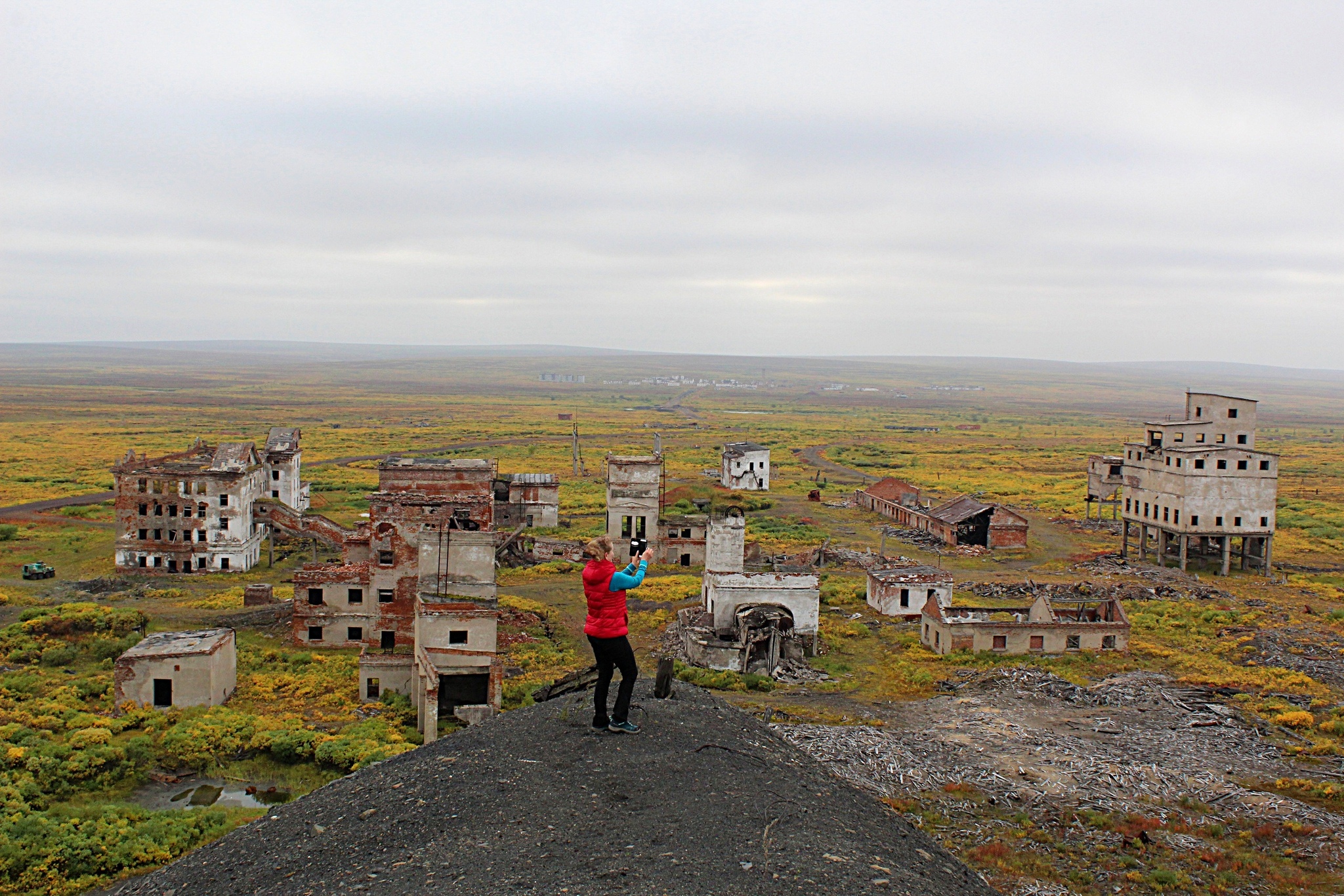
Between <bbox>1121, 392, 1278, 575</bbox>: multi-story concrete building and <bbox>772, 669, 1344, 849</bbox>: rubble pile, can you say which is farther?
<bbox>1121, 392, 1278, 575</bbox>: multi-story concrete building

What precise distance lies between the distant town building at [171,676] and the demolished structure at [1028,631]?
23671mm

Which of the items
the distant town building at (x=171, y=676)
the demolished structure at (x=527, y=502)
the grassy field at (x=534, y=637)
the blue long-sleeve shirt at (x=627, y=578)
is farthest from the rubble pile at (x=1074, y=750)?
the demolished structure at (x=527, y=502)

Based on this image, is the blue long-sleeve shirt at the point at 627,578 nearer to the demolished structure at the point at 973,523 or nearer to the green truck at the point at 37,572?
the green truck at the point at 37,572

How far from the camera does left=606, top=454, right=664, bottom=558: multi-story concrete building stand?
50.8 meters

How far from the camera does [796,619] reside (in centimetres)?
3531

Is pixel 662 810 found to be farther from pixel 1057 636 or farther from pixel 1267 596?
pixel 1267 596

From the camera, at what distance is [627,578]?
12.3 m

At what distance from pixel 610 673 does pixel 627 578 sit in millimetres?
1638

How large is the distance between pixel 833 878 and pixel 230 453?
5002 centimetres

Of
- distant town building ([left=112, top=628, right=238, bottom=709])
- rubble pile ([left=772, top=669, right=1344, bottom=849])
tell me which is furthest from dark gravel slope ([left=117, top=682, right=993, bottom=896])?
distant town building ([left=112, top=628, right=238, bottom=709])

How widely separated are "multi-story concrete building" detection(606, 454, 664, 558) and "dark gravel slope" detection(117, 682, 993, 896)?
36.3m

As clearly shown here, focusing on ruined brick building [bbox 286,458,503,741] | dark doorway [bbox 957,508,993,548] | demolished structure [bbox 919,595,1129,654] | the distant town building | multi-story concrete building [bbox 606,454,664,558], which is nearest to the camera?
the distant town building

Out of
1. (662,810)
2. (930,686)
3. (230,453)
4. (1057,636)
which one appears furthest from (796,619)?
(230,453)

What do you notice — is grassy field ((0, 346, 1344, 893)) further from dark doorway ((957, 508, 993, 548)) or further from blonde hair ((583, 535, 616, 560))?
blonde hair ((583, 535, 616, 560))
